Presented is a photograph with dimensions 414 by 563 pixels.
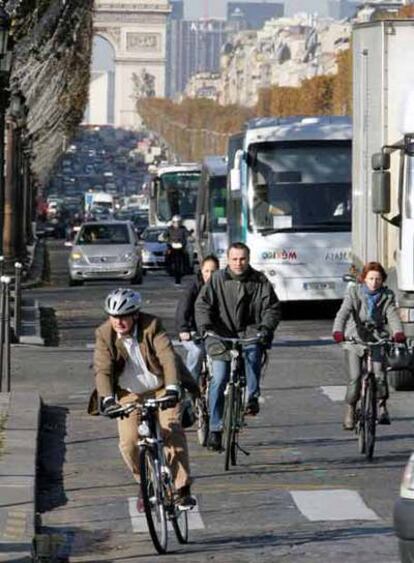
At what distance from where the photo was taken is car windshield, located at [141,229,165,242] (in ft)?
198

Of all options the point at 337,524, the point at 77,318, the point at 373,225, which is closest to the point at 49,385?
the point at 373,225

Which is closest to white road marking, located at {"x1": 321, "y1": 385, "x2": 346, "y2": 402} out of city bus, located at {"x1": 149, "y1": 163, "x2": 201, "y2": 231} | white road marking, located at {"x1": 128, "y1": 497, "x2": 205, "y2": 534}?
white road marking, located at {"x1": 128, "y1": 497, "x2": 205, "y2": 534}

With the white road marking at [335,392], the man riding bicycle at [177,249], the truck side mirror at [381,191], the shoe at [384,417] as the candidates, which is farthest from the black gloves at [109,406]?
the man riding bicycle at [177,249]

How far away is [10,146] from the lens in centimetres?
5172

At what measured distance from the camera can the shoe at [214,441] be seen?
16.7m

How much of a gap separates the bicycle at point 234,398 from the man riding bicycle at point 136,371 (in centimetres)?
303

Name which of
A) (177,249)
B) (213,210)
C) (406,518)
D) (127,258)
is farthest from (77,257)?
(406,518)

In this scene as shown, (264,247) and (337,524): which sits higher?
(264,247)

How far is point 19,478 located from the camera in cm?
1462

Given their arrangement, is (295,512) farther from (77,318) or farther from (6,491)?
(77,318)

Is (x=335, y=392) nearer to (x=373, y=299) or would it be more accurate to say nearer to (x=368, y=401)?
(x=373, y=299)

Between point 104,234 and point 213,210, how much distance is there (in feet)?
14.2

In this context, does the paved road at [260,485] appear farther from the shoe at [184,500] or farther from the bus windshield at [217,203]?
the bus windshield at [217,203]

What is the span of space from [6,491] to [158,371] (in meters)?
1.88
